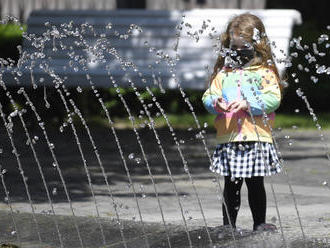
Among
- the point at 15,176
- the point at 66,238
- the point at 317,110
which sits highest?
the point at 66,238

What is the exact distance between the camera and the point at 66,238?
543cm

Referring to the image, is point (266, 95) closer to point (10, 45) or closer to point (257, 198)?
point (257, 198)

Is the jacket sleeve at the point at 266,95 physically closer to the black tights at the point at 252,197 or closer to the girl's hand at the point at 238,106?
the girl's hand at the point at 238,106

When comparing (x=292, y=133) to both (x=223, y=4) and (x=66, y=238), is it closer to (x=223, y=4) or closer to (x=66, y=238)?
(x=66, y=238)

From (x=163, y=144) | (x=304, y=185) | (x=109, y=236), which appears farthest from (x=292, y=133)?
(x=109, y=236)

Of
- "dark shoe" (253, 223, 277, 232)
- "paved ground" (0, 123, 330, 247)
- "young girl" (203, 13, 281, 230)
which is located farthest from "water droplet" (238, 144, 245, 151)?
"dark shoe" (253, 223, 277, 232)

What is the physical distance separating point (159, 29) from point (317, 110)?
2.34 meters

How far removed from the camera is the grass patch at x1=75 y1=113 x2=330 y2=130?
11.8 metres

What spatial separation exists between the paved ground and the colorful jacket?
337 millimetres

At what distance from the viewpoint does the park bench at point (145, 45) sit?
11.1m

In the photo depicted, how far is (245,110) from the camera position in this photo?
18.1 ft

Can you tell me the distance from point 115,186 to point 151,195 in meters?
0.48

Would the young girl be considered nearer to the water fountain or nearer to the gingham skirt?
the gingham skirt

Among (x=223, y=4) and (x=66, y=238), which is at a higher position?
(x=66, y=238)
